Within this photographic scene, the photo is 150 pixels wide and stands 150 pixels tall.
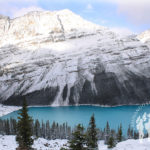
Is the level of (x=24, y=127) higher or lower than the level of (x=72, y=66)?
lower

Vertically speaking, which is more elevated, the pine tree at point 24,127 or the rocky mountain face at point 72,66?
the rocky mountain face at point 72,66

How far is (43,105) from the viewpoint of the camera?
13038 cm

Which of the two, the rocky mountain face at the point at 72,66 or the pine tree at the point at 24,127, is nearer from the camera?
the pine tree at the point at 24,127

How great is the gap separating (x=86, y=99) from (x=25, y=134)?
102 metres

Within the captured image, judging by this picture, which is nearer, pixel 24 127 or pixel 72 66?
pixel 24 127

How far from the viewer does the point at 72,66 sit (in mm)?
151250

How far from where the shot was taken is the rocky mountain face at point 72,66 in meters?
129

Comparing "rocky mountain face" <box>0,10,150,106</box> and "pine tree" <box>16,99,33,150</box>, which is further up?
"rocky mountain face" <box>0,10,150,106</box>

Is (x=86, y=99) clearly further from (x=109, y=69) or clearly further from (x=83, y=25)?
(x=83, y=25)

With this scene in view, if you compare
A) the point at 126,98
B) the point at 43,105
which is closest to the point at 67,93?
the point at 43,105

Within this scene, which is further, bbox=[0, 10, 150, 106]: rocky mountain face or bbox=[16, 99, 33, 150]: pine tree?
bbox=[0, 10, 150, 106]: rocky mountain face

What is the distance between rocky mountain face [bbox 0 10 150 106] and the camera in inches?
5064

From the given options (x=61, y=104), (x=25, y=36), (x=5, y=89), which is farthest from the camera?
(x=25, y=36)

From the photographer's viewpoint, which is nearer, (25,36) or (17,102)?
(17,102)
